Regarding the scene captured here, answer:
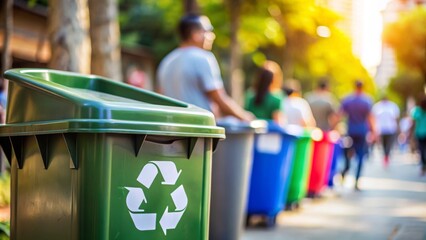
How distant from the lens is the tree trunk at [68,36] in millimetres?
8422

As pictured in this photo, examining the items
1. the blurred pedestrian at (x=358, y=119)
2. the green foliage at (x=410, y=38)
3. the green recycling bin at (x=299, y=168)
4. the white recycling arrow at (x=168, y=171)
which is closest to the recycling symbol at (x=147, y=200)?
the white recycling arrow at (x=168, y=171)

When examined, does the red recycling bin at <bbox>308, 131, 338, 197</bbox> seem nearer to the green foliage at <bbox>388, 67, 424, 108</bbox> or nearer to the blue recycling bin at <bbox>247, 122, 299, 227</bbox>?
the blue recycling bin at <bbox>247, 122, 299, 227</bbox>

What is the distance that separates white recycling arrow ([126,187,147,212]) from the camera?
4008mm

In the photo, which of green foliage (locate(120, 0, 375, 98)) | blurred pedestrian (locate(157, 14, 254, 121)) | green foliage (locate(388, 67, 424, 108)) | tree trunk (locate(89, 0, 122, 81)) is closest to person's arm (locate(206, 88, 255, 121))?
blurred pedestrian (locate(157, 14, 254, 121))

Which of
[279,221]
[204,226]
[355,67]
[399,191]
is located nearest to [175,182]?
[204,226]

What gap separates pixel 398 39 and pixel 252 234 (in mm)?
25080

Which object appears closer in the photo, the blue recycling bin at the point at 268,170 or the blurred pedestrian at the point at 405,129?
the blue recycling bin at the point at 268,170

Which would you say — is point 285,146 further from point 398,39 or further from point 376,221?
point 398,39

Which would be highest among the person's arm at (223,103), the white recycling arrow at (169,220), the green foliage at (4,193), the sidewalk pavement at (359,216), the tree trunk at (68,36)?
the tree trunk at (68,36)

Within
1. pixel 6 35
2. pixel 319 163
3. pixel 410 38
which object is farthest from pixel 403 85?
pixel 6 35

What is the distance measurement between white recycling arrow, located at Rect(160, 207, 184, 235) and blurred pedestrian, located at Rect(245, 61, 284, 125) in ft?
17.2

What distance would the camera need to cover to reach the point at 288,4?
66.0 ft

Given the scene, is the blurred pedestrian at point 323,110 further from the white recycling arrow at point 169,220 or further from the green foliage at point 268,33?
the white recycling arrow at point 169,220

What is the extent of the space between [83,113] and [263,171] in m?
4.70
